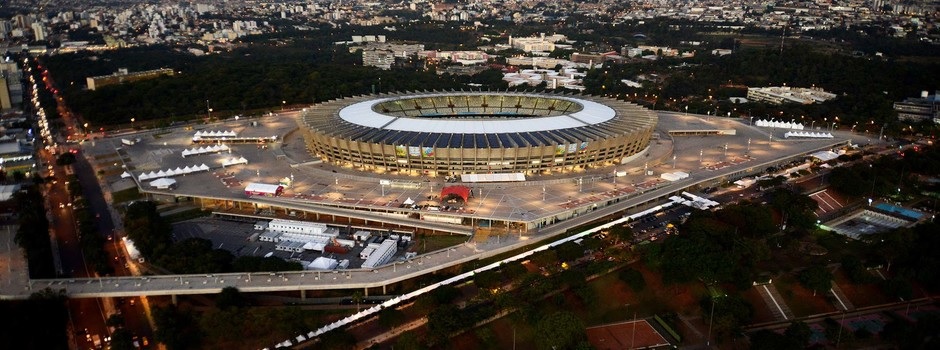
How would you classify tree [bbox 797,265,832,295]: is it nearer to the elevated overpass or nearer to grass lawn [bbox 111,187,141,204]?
the elevated overpass

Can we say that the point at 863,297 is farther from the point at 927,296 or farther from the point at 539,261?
the point at 539,261

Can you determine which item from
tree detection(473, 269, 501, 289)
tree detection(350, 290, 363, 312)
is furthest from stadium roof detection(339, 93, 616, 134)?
tree detection(350, 290, 363, 312)

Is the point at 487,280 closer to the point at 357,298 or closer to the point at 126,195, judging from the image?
the point at 357,298

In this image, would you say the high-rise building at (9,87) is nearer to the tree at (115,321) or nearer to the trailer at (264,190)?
the trailer at (264,190)

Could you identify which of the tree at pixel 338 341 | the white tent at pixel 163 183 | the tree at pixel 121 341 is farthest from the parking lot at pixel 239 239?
the tree at pixel 121 341

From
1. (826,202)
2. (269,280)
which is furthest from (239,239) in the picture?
(826,202)

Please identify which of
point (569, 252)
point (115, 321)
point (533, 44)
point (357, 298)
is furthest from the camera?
point (533, 44)
